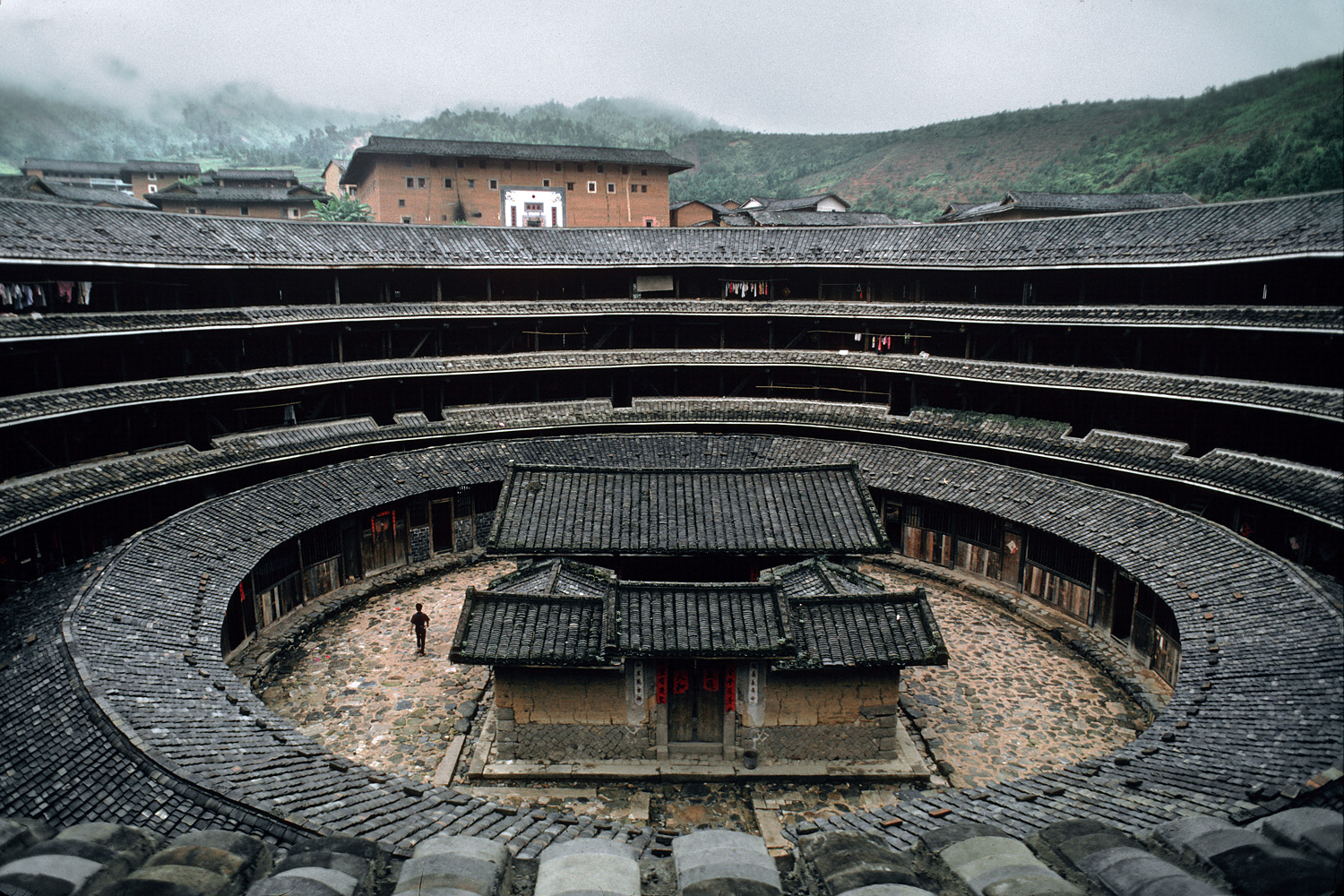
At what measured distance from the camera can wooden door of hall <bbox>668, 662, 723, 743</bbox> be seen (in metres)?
20.6

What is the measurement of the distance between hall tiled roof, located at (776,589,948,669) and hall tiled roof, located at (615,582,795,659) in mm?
546

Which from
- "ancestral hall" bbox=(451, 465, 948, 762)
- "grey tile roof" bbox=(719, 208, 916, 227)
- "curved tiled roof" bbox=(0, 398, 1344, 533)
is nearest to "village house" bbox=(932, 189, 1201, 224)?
"grey tile roof" bbox=(719, 208, 916, 227)

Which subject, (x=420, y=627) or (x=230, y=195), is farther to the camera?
(x=230, y=195)

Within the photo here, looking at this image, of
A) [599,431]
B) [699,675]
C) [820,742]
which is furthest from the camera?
[599,431]

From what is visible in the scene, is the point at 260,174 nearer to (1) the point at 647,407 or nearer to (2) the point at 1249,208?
(1) the point at 647,407

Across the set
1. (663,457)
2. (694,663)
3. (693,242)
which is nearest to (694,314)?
(693,242)

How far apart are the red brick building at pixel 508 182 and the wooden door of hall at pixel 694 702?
48.3 meters

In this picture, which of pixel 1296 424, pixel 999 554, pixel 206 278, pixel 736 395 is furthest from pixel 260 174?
pixel 1296 424

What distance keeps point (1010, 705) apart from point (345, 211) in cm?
6032

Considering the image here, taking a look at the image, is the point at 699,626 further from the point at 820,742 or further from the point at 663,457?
the point at 663,457

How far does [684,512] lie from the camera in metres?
25.8

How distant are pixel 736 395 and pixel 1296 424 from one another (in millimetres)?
23655

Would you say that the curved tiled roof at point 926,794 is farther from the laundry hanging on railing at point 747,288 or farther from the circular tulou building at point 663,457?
the laundry hanging on railing at point 747,288

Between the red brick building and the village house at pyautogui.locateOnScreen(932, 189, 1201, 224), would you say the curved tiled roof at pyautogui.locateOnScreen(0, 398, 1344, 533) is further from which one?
the village house at pyautogui.locateOnScreen(932, 189, 1201, 224)
